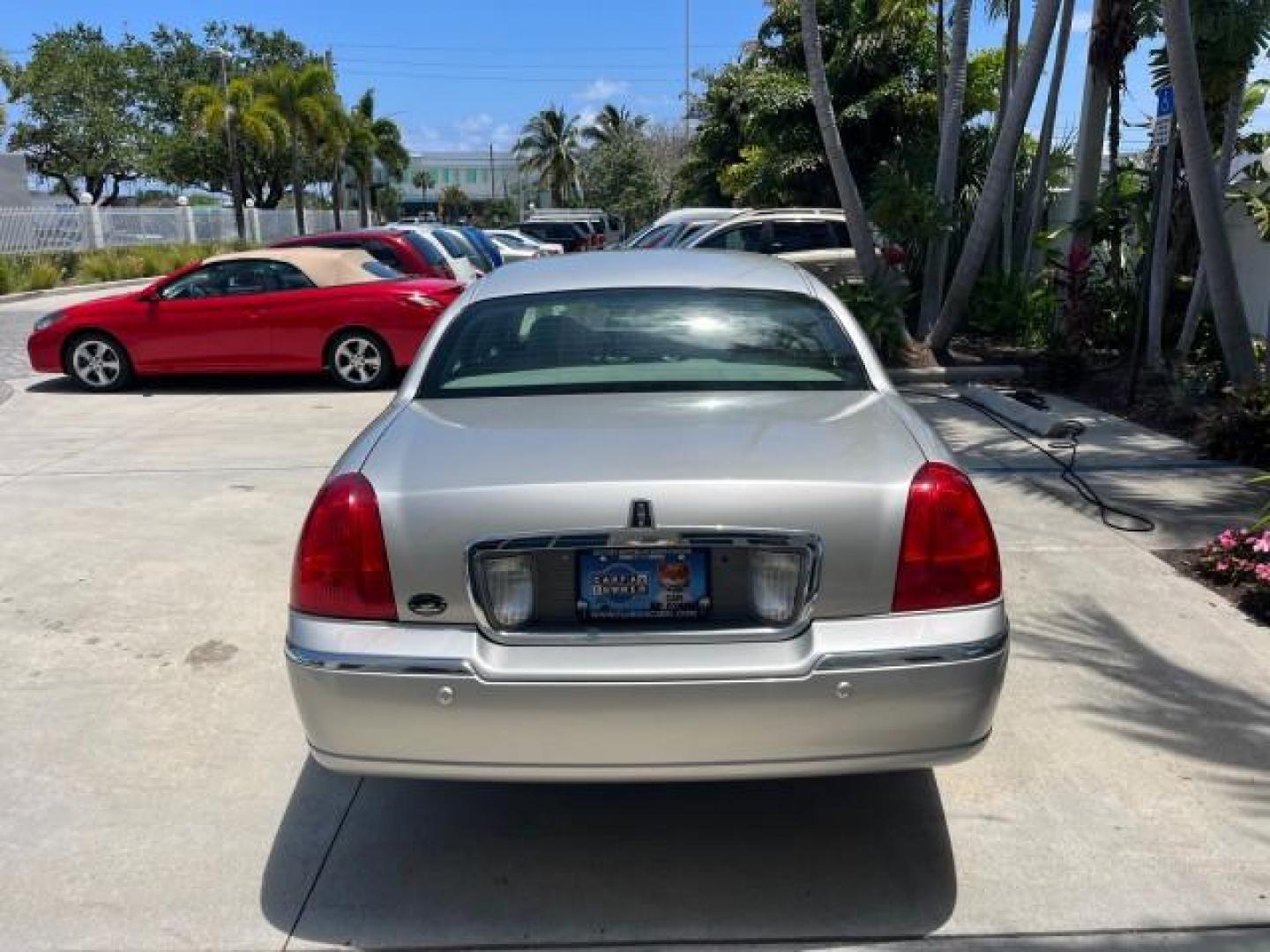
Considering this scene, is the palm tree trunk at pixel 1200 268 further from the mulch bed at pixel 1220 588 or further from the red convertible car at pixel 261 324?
the red convertible car at pixel 261 324

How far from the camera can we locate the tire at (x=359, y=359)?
445 inches

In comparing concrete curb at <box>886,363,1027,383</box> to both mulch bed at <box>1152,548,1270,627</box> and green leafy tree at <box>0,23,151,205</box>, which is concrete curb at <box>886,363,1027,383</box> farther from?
green leafy tree at <box>0,23,151,205</box>

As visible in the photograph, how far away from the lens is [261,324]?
1124cm

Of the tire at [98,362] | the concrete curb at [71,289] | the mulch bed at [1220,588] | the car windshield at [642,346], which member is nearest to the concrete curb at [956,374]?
the mulch bed at [1220,588]

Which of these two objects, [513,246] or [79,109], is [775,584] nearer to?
[513,246]

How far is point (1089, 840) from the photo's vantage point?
10.8ft

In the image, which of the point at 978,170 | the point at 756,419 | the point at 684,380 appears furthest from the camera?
the point at 978,170

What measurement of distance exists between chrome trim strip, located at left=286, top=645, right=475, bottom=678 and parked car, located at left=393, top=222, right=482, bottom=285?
968 cm

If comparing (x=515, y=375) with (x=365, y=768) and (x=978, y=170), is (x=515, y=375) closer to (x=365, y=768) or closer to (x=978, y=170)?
(x=365, y=768)

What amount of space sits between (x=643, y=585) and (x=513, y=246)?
81.1ft

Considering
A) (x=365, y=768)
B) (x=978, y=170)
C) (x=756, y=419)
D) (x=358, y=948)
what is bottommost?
(x=358, y=948)

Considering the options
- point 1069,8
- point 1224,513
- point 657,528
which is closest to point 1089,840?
point 657,528

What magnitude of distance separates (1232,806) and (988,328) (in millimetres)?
10764

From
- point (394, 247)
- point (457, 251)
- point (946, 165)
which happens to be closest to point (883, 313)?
point (946, 165)
